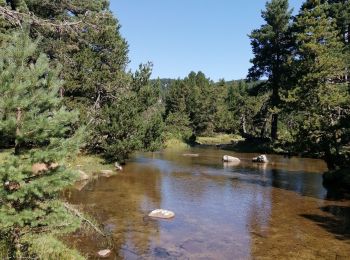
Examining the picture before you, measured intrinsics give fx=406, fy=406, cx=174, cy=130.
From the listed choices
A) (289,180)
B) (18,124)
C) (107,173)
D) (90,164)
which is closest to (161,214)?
(18,124)

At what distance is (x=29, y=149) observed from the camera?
37.3ft

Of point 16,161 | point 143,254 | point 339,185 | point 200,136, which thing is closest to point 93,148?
point 339,185

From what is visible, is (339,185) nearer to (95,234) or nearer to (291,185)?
(291,185)

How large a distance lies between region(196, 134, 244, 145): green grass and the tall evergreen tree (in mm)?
19903

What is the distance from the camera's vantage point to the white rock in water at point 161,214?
2141cm

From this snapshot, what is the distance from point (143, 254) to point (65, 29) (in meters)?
9.91

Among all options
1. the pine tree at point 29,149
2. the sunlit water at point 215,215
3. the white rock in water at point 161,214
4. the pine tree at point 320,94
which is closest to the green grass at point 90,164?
the sunlit water at point 215,215

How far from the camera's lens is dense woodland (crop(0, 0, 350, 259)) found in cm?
1088

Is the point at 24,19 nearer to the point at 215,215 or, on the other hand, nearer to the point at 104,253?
the point at 104,253

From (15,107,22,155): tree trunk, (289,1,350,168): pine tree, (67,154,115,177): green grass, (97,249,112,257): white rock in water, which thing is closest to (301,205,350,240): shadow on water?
(289,1,350,168): pine tree

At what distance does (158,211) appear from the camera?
21828 millimetres

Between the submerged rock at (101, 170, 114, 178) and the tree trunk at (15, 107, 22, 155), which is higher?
the tree trunk at (15, 107, 22, 155)

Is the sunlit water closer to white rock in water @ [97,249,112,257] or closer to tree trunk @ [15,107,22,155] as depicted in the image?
white rock in water @ [97,249,112,257]

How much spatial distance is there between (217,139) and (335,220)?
64.0 metres
